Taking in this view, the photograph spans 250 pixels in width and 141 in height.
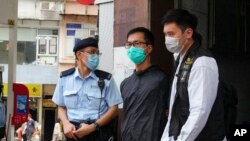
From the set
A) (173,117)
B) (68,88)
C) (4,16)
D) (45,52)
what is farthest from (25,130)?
(173,117)

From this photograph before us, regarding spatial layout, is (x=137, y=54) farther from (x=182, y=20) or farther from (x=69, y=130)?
(x=69, y=130)

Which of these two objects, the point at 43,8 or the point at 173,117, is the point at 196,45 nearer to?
the point at 173,117

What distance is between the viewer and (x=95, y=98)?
473cm

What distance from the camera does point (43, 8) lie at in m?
25.5

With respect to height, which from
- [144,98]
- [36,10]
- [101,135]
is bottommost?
[101,135]

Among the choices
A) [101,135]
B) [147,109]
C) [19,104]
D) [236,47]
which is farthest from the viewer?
[236,47]

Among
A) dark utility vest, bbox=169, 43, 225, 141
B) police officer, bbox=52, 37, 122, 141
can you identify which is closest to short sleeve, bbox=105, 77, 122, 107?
police officer, bbox=52, 37, 122, 141

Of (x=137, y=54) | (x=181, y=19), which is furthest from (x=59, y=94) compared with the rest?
(x=181, y=19)

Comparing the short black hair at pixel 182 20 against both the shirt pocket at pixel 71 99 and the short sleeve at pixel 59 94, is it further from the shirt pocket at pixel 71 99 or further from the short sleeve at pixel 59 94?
the short sleeve at pixel 59 94

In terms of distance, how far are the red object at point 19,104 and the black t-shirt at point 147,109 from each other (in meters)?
2.61

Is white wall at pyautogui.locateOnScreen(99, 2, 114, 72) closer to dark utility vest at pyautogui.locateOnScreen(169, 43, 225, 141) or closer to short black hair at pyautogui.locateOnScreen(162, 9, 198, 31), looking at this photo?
short black hair at pyautogui.locateOnScreen(162, 9, 198, 31)

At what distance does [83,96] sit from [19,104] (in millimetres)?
2306

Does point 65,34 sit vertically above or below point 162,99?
above

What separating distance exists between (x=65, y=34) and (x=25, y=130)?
300 inches
